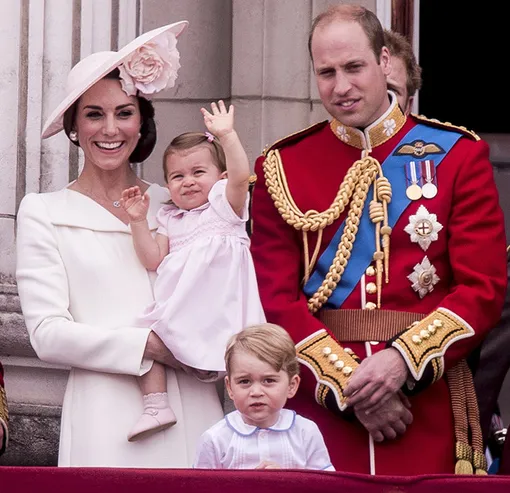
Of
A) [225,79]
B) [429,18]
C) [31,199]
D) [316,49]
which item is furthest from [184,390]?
[429,18]

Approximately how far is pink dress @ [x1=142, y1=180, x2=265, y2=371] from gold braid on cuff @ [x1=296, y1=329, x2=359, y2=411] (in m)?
0.18

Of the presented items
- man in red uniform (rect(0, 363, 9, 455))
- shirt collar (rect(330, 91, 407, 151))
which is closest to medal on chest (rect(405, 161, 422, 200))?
shirt collar (rect(330, 91, 407, 151))

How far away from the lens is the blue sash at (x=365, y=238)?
4.39 metres

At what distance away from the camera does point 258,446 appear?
13.1 ft

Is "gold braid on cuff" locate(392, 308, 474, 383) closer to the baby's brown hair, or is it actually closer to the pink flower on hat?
the baby's brown hair

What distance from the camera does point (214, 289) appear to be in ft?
14.4

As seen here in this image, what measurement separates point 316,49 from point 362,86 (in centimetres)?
16

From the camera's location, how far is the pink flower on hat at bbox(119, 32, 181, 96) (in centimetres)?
456

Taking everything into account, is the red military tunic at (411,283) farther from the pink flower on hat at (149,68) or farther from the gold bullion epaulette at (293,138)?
the pink flower on hat at (149,68)

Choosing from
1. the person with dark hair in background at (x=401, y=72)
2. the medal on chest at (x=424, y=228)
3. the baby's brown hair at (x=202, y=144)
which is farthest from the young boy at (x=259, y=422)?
the person with dark hair in background at (x=401, y=72)

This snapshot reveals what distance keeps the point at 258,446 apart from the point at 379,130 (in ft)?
3.19

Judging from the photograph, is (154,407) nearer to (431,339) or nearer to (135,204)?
(135,204)

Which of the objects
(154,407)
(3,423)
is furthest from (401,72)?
(3,423)

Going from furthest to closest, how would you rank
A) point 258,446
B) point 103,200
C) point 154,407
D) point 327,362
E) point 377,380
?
point 103,200, point 154,407, point 327,362, point 377,380, point 258,446
